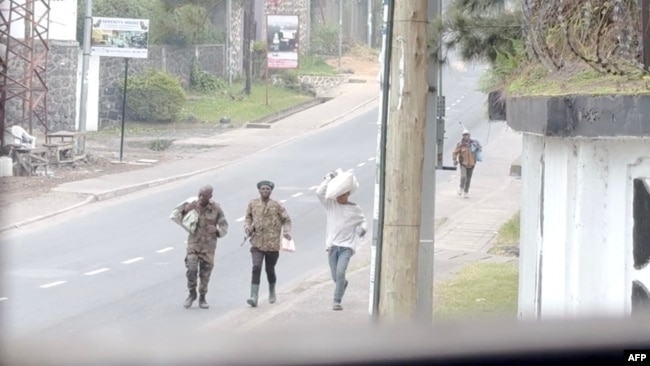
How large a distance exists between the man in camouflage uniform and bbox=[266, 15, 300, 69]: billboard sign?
97.2 feet

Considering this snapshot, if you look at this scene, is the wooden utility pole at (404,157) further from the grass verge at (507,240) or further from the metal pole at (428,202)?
the grass verge at (507,240)

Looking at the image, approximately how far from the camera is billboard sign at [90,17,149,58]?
29484 millimetres

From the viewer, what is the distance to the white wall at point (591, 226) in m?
6.00

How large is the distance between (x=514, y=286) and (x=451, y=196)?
10874 millimetres

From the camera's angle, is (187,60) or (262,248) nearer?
(262,248)

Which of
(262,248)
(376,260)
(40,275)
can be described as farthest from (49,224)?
(376,260)

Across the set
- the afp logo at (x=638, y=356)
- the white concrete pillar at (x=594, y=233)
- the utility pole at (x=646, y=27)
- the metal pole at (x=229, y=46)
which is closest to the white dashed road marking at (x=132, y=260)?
the white concrete pillar at (x=594, y=233)

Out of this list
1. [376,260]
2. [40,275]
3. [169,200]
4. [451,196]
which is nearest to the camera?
[376,260]

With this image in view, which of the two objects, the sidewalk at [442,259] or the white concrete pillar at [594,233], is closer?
the white concrete pillar at [594,233]

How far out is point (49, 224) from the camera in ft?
62.4

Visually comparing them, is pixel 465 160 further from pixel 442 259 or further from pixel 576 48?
pixel 576 48

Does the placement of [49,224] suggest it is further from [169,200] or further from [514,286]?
[514,286]

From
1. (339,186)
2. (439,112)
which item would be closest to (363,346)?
(439,112)

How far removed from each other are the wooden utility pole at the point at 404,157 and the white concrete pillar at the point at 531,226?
0.90 metres
